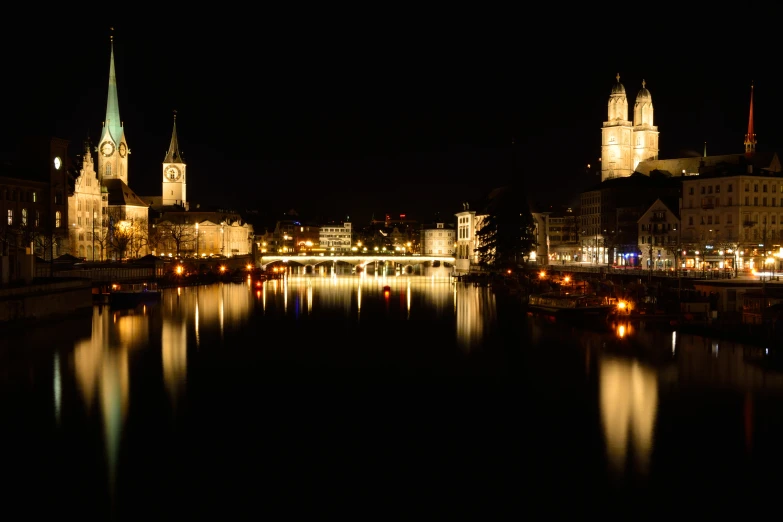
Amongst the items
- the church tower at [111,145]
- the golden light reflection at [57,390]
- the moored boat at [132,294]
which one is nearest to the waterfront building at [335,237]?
the church tower at [111,145]

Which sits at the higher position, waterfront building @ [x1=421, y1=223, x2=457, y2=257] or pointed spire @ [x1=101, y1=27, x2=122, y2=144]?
pointed spire @ [x1=101, y1=27, x2=122, y2=144]

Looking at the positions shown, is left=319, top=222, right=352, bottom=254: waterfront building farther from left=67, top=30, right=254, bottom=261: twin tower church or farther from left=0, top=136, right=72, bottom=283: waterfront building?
left=0, top=136, right=72, bottom=283: waterfront building

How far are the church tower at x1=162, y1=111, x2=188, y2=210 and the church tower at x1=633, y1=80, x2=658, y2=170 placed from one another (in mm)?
70459

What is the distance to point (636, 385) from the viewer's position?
25.7 meters

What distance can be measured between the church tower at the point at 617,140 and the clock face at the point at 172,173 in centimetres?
6759

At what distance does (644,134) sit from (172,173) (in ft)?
242

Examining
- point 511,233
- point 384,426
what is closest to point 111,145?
point 511,233

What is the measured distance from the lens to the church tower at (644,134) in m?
113

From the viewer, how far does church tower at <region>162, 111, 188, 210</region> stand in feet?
445

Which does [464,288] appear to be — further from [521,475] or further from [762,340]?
[521,475]

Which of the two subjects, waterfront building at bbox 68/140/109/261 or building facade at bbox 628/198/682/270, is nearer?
building facade at bbox 628/198/682/270

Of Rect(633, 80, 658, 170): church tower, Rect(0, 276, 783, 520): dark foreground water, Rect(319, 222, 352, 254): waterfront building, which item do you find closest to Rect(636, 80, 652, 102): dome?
Rect(633, 80, 658, 170): church tower

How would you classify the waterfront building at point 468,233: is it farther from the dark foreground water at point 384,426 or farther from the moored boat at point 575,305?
the dark foreground water at point 384,426

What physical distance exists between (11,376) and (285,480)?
43.3 feet
